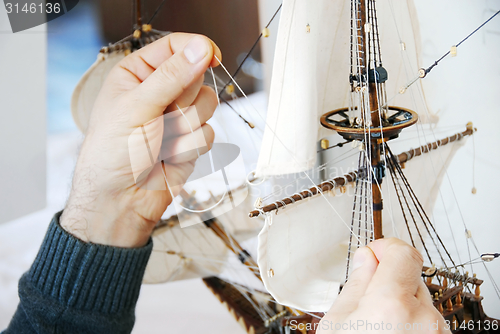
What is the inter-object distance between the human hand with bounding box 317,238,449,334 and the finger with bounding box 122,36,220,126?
0.32 m

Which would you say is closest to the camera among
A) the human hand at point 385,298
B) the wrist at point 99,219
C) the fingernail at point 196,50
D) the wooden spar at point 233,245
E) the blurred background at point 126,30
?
the human hand at point 385,298

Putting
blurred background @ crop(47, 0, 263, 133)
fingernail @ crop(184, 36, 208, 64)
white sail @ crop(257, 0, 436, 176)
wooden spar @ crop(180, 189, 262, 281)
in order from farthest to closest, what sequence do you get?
wooden spar @ crop(180, 189, 262, 281) < blurred background @ crop(47, 0, 263, 133) < white sail @ crop(257, 0, 436, 176) < fingernail @ crop(184, 36, 208, 64)

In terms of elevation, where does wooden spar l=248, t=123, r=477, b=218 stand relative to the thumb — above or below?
below

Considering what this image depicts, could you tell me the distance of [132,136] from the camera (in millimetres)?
648

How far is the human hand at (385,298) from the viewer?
0.43 m

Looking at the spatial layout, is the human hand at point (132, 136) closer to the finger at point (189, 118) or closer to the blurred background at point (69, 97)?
the finger at point (189, 118)

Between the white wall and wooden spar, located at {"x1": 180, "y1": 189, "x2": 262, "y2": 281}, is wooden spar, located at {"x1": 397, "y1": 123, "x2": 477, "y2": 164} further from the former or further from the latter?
the white wall

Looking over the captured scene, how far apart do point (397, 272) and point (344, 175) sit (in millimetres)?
292

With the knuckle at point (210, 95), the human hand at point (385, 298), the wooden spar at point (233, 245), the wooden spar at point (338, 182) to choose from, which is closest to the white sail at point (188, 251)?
the wooden spar at point (233, 245)

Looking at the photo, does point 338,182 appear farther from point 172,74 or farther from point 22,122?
point 22,122

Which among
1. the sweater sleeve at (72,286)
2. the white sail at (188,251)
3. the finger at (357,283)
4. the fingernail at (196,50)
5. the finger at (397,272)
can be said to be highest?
the fingernail at (196,50)

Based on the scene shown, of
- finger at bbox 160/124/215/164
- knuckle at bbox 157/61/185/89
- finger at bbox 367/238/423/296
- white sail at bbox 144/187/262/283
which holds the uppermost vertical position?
knuckle at bbox 157/61/185/89

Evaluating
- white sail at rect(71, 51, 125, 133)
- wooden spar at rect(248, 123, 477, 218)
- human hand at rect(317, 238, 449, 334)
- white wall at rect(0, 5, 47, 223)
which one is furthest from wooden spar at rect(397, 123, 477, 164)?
white wall at rect(0, 5, 47, 223)

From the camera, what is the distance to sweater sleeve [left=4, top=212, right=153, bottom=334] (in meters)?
0.75
